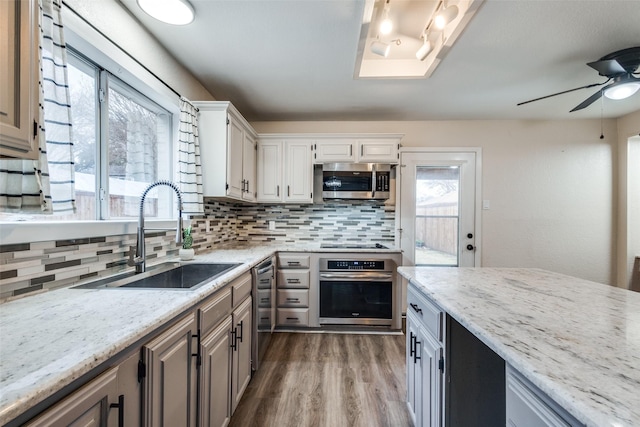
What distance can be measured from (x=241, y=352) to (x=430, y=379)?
3.66 feet

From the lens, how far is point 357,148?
3.12m

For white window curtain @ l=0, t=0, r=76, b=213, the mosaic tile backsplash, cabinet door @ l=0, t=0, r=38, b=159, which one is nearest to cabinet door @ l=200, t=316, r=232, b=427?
the mosaic tile backsplash

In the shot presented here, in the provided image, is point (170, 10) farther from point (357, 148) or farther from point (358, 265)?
point (358, 265)

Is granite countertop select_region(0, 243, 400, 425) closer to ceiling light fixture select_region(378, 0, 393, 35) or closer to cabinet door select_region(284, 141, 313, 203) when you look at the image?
ceiling light fixture select_region(378, 0, 393, 35)

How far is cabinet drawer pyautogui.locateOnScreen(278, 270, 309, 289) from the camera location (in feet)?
9.27

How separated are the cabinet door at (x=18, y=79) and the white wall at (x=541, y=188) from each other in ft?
11.0

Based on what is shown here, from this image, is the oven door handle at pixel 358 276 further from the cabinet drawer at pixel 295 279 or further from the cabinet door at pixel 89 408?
the cabinet door at pixel 89 408

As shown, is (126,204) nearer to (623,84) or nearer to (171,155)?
(171,155)

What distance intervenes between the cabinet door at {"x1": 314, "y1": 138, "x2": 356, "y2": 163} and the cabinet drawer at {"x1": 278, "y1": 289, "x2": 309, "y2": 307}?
149 cm

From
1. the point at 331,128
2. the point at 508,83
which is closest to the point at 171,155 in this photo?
the point at 331,128

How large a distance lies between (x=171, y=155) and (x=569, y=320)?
264 cm

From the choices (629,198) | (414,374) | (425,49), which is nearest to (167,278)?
(414,374)

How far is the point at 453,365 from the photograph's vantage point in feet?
3.59

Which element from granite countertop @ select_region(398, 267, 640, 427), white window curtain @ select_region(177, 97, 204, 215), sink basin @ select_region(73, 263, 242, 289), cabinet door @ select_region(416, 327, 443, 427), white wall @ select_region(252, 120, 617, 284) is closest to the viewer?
granite countertop @ select_region(398, 267, 640, 427)
